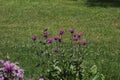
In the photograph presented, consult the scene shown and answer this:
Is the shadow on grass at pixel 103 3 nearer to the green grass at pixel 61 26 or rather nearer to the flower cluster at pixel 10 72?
the green grass at pixel 61 26

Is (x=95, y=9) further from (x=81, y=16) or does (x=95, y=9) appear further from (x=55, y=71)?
(x=55, y=71)

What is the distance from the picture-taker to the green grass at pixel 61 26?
7.77 meters

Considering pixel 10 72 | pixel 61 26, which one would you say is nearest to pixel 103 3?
pixel 61 26

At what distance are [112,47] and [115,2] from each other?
29.0 feet

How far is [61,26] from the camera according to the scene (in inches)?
519

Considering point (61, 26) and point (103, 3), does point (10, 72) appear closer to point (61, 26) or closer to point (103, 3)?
point (61, 26)

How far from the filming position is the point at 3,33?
11.6 metres

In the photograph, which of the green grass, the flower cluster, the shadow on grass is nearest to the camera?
the flower cluster

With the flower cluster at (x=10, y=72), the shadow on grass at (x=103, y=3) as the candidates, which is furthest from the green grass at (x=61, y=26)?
the flower cluster at (x=10, y=72)

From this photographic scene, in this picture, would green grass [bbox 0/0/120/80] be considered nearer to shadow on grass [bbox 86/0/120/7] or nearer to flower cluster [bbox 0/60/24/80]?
shadow on grass [bbox 86/0/120/7]

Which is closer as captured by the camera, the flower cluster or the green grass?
the flower cluster

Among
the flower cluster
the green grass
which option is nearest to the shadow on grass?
the green grass

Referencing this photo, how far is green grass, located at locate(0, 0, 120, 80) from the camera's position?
25.5 ft

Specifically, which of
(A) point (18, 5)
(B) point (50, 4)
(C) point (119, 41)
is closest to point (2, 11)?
(A) point (18, 5)
